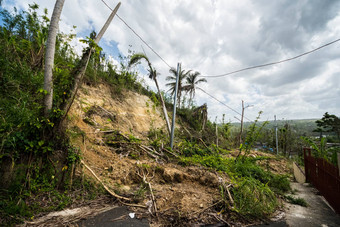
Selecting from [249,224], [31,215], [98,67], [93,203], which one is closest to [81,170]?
[93,203]

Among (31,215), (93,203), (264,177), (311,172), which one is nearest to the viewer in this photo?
(31,215)

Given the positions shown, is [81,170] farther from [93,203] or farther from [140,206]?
[140,206]

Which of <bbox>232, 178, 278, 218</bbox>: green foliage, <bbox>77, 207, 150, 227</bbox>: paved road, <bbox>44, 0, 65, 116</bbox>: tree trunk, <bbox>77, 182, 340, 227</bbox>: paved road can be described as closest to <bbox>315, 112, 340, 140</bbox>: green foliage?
<bbox>77, 182, 340, 227</bbox>: paved road

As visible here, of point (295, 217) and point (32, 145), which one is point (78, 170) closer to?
point (32, 145)

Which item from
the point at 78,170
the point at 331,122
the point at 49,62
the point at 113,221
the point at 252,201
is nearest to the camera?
the point at 113,221

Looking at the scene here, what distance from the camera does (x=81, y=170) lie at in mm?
3391

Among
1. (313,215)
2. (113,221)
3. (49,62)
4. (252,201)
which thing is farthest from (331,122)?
(49,62)

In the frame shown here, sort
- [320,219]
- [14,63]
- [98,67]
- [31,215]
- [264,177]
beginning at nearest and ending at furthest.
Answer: [31,215], [320,219], [14,63], [264,177], [98,67]

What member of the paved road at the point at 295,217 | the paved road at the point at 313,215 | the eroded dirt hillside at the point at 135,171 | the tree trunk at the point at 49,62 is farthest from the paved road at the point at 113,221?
the paved road at the point at 313,215

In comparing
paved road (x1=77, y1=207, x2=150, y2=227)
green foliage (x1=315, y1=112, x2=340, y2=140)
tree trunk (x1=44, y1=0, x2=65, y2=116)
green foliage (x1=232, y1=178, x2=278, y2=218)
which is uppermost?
green foliage (x1=315, y1=112, x2=340, y2=140)

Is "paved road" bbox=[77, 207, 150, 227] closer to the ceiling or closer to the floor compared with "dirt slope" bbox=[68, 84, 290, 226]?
closer to the floor

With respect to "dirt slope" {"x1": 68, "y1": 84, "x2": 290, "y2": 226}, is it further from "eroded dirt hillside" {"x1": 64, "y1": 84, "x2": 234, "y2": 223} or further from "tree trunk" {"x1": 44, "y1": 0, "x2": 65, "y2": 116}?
"tree trunk" {"x1": 44, "y1": 0, "x2": 65, "y2": 116}

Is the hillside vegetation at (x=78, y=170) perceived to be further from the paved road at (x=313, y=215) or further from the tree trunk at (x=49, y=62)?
the paved road at (x=313, y=215)

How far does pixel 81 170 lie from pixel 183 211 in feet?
8.09
